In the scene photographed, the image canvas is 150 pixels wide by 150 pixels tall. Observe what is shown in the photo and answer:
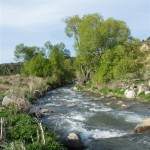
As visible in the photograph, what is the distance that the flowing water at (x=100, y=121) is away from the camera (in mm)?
19531

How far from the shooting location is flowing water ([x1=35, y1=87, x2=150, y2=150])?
1953 centimetres

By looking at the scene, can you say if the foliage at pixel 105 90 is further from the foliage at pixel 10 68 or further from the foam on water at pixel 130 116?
the foliage at pixel 10 68

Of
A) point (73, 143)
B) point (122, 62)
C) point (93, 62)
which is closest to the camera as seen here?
point (73, 143)

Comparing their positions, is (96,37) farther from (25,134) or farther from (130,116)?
(25,134)

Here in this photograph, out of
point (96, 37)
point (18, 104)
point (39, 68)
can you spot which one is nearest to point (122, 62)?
point (96, 37)

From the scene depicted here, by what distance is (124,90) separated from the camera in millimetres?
40250

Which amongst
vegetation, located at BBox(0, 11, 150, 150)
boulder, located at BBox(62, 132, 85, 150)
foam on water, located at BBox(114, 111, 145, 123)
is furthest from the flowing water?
vegetation, located at BBox(0, 11, 150, 150)

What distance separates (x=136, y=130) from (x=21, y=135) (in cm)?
848

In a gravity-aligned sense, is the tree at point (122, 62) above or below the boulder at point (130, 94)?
above

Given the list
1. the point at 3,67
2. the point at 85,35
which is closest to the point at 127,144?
the point at 85,35

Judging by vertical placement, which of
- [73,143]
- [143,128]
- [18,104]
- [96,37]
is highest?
[96,37]

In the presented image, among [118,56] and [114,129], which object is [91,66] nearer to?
[118,56]

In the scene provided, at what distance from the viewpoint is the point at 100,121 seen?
25.7m

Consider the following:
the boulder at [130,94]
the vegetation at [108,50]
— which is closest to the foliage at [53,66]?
the vegetation at [108,50]
